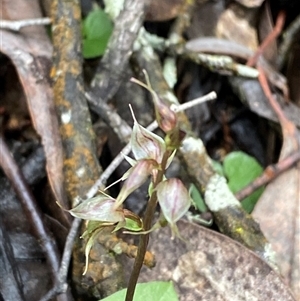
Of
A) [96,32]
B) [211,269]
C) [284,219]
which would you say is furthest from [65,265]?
[96,32]

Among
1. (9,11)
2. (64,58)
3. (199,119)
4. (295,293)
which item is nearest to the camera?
(295,293)

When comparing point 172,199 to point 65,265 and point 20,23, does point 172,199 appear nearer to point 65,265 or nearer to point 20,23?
point 65,265

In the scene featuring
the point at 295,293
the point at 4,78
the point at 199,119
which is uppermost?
the point at 4,78

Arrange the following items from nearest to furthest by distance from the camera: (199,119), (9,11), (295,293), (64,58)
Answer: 1. (295,293)
2. (64,58)
3. (9,11)
4. (199,119)

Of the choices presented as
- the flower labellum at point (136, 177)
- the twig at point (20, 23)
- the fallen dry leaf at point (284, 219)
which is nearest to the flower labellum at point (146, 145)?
the flower labellum at point (136, 177)

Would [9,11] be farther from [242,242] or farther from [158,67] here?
[242,242]

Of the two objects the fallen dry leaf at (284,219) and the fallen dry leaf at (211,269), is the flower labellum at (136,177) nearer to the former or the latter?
the fallen dry leaf at (211,269)

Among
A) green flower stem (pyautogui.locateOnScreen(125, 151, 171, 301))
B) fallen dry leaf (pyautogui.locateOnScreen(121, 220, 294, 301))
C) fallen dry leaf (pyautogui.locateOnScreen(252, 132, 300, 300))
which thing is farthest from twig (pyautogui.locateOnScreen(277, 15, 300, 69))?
green flower stem (pyautogui.locateOnScreen(125, 151, 171, 301))

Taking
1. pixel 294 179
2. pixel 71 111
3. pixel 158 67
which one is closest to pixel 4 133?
pixel 71 111
